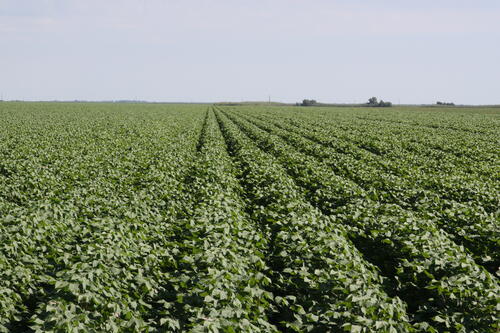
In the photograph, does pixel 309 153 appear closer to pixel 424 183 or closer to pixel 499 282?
pixel 424 183

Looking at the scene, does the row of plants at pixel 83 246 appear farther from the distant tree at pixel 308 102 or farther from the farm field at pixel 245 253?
the distant tree at pixel 308 102

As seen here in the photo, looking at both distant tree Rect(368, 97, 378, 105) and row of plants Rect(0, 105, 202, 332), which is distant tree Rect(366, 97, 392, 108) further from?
row of plants Rect(0, 105, 202, 332)

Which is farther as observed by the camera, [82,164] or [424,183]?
[82,164]

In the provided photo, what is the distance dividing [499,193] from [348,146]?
12836mm

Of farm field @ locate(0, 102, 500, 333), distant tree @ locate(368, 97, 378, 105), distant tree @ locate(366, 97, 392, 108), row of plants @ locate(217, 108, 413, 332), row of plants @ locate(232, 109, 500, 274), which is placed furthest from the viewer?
distant tree @ locate(368, 97, 378, 105)

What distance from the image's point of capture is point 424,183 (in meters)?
15.6

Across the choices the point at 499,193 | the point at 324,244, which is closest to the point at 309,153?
the point at 499,193

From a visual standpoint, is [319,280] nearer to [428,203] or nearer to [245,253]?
[245,253]

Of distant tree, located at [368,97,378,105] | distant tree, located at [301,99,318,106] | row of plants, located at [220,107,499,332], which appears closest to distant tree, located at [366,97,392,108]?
A: distant tree, located at [368,97,378,105]

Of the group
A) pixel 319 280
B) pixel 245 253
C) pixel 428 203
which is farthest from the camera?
pixel 428 203

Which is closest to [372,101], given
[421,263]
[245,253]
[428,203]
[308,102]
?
[308,102]

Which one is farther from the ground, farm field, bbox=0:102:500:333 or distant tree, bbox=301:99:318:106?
distant tree, bbox=301:99:318:106

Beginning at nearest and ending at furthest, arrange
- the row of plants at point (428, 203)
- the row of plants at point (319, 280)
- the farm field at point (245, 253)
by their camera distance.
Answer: the row of plants at point (319, 280)
the farm field at point (245, 253)
the row of plants at point (428, 203)

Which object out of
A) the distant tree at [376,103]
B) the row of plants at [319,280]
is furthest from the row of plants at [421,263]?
the distant tree at [376,103]
